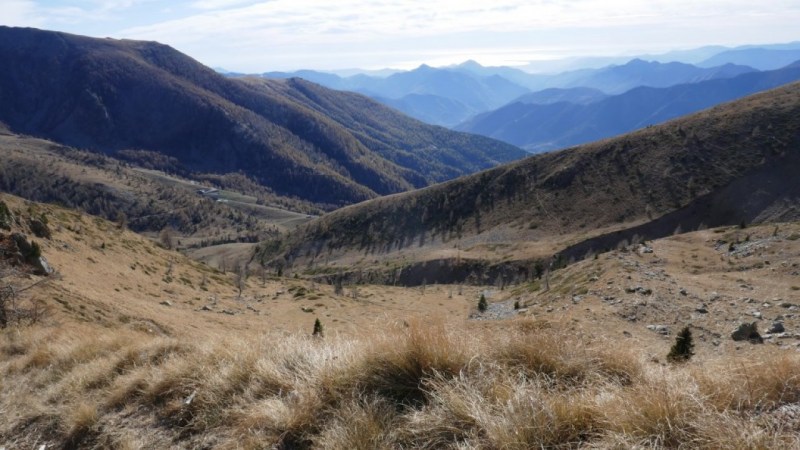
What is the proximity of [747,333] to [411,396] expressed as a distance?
56.9 feet

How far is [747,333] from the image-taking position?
53.8ft

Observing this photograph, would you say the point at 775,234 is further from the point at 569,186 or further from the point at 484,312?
the point at 569,186

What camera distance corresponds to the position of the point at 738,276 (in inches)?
998

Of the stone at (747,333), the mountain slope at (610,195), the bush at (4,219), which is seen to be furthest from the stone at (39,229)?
the mountain slope at (610,195)

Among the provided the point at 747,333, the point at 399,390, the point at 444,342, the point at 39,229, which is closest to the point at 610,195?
the point at 747,333

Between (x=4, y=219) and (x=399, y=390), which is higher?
(x=399, y=390)

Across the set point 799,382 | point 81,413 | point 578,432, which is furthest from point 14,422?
point 799,382

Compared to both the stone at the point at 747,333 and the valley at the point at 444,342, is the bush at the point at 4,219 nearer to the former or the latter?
the valley at the point at 444,342

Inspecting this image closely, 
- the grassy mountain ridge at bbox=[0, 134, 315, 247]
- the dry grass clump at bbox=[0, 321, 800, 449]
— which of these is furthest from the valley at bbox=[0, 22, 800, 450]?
the grassy mountain ridge at bbox=[0, 134, 315, 247]

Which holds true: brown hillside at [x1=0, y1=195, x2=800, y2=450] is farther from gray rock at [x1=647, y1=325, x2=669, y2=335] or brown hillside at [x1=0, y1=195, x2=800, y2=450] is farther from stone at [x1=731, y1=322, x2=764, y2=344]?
gray rock at [x1=647, y1=325, x2=669, y2=335]

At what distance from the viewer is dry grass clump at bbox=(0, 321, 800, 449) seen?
10.4 feet

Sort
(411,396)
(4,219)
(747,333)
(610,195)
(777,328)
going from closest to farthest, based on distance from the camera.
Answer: (411,396), (747,333), (777,328), (4,219), (610,195)

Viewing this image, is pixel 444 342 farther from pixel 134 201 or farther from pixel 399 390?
pixel 134 201

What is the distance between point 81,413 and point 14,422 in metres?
0.81
